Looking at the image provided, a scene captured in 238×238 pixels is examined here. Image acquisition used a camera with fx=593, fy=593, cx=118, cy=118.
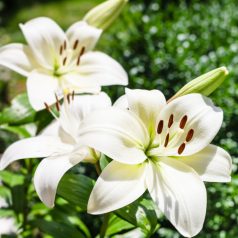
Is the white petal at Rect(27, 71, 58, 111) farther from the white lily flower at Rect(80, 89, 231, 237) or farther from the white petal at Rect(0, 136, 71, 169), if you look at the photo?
the white lily flower at Rect(80, 89, 231, 237)

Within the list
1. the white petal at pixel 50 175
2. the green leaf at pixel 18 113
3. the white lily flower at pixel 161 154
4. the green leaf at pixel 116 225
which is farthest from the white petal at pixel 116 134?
the green leaf at pixel 18 113

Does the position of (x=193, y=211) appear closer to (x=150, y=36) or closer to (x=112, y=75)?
(x=112, y=75)

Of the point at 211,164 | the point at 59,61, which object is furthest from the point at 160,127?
the point at 59,61

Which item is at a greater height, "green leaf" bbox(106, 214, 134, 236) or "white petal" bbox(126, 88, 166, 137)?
"white petal" bbox(126, 88, 166, 137)

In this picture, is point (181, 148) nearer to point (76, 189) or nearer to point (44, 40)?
point (76, 189)

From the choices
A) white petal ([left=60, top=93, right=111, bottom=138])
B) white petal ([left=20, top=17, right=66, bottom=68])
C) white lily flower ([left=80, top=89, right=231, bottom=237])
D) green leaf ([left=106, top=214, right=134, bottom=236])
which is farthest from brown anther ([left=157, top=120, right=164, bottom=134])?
white petal ([left=20, top=17, right=66, bottom=68])

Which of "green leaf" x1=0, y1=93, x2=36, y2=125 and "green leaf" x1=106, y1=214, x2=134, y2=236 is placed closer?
"green leaf" x1=106, y1=214, x2=134, y2=236
